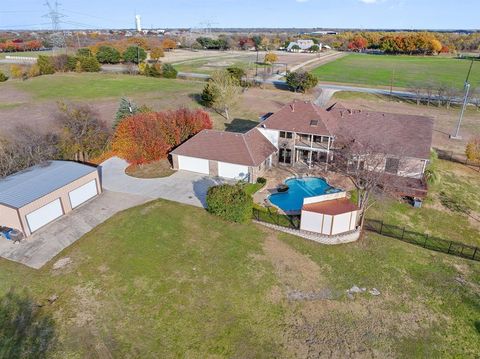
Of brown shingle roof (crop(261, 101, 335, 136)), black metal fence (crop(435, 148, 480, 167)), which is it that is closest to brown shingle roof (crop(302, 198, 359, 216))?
brown shingle roof (crop(261, 101, 335, 136))

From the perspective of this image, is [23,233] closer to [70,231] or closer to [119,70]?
[70,231]

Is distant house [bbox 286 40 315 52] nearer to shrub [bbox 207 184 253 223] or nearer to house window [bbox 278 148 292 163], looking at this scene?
house window [bbox 278 148 292 163]

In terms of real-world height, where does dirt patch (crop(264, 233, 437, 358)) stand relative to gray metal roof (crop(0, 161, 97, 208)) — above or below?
below

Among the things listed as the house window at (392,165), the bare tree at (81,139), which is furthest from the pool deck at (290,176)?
the bare tree at (81,139)

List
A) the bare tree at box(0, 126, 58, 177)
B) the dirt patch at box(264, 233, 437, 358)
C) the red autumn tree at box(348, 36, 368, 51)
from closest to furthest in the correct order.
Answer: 1. the dirt patch at box(264, 233, 437, 358)
2. the bare tree at box(0, 126, 58, 177)
3. the red autumn tree at box(348, 36, 368, 51)

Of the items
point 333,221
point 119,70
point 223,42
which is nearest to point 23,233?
point 333,221

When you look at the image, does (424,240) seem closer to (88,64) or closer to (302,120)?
(302,120)
